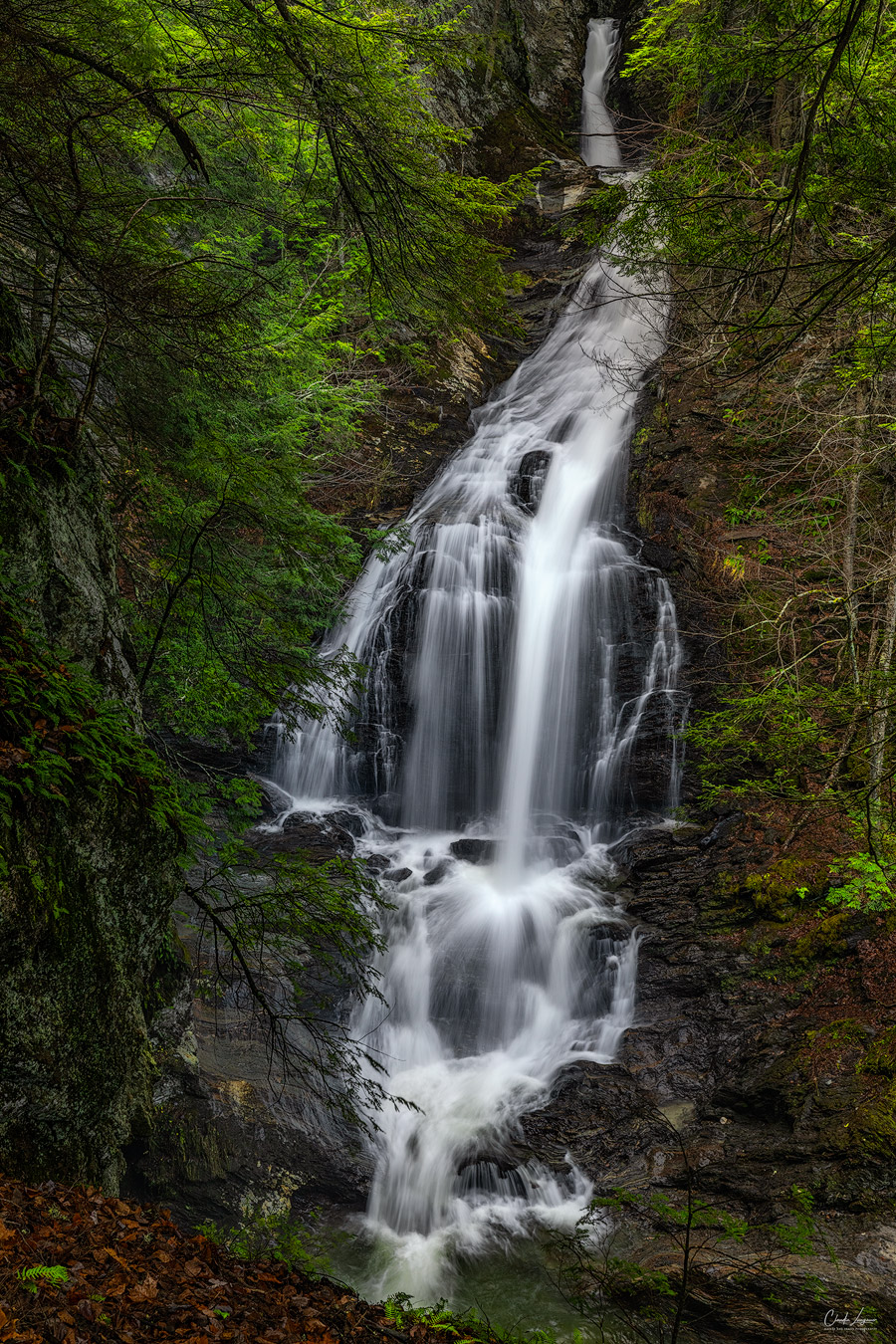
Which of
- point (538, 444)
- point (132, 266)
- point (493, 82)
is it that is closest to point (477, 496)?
point (538, 444)

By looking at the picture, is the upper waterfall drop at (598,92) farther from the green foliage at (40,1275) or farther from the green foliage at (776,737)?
the green foliage at (40,1275)

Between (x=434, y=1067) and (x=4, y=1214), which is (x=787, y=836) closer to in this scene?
(x=434, y=1067)

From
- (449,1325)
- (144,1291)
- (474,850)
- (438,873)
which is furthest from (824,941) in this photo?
(144,1291)

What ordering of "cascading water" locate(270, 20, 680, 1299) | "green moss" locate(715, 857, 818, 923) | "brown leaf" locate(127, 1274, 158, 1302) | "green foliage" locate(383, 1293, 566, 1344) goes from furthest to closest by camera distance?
"green moss" locate(715, 857, 818, 923) → "cascading water" locate(270, 20, 680, 1299) → "green foliage" locate(383, 1293, 566, 1344) → "brown leaf" locate(127, 1274, 158, 1302)

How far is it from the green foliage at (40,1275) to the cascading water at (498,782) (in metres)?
4.43

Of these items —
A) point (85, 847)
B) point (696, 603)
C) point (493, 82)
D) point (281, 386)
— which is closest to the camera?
point (85, 847)

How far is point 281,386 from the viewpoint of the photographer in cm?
686

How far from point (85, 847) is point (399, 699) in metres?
8.98

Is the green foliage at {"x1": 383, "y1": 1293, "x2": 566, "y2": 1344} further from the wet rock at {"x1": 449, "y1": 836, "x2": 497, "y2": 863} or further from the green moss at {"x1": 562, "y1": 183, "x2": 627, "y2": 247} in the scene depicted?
the wet rock at {"x1": 449, "y1": 836, "x2": 497, "y2": 863}

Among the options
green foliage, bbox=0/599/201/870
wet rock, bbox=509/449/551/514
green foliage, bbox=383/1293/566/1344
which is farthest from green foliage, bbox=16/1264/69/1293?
wet rock, bbox=509/449/551/514

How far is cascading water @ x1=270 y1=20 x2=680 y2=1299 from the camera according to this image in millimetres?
6953

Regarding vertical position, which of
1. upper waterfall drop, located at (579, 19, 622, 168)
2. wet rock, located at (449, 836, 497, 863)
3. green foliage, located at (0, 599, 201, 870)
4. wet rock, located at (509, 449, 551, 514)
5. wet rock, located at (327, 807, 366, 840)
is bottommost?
wet rock, located at (449, 836, 497, 863)

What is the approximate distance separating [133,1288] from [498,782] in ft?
29.9

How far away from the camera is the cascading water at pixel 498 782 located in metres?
6.95
